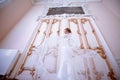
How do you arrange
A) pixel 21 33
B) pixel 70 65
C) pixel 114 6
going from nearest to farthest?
pixel 70 65 → pixel 21 33 → pixel 114 6

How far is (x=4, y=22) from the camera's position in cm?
273

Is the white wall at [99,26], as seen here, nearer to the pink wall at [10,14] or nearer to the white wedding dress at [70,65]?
the pink wall at [10,14]

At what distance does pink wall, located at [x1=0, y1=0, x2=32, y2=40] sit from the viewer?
2680 mm

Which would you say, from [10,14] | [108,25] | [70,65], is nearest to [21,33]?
[10,14]

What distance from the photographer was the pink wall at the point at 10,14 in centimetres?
268

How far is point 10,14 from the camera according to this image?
9.87ft

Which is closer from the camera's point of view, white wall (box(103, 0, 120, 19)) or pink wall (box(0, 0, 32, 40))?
pink wall (box(0, 0, 32, 40))

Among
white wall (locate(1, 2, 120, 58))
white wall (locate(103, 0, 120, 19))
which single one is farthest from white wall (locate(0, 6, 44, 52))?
white wall (locate(103, 0, 120, 19))

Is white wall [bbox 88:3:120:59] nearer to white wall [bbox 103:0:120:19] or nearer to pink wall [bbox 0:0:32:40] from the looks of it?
white wall [bbox 103:0:120:19]

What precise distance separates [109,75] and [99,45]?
0.77 meters

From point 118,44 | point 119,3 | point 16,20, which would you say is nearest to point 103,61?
point 118,44

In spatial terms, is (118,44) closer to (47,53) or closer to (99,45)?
(99,45)

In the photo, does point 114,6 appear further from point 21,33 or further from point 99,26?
point 21,33

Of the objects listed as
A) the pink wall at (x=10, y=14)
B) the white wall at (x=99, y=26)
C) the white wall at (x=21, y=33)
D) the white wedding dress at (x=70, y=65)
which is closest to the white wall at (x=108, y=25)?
the white wall at (x=99, y=26)
